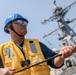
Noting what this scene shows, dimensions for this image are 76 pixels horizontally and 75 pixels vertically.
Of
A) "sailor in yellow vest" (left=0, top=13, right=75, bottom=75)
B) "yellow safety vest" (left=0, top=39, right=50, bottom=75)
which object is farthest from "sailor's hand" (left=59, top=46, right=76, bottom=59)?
"yellow safety vest" (left=0, top=39, right=50, bottom=75)

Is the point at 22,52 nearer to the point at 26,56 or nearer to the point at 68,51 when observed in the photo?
the point at 26,56

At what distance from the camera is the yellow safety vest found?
374 cm

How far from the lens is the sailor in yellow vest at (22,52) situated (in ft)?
12.3

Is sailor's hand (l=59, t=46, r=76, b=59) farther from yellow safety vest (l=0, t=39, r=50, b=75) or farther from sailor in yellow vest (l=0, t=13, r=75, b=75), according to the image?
yellow safety vest (l=0, t=39, r=50, b=75)

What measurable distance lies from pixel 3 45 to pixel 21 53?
343mm

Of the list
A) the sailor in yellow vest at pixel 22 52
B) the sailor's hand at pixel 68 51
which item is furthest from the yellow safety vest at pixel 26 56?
the sailor's hand at pixel 68 51

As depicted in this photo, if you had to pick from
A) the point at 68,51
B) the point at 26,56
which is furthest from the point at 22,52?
the point at 68,51

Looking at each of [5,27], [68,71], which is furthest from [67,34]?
[5,27]

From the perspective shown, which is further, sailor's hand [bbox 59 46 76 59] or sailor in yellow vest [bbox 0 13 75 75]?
sailor in yellow vest [bbox 0 13 75 75]

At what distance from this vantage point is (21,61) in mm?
3760

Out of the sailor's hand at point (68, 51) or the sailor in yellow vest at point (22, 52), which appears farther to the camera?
the sailor in yellow vest at point (22, 52)

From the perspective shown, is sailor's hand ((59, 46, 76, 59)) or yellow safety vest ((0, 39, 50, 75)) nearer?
sailor's hand ((59, 46, 76, 59))

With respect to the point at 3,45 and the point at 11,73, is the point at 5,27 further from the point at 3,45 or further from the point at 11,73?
the point at 11,73

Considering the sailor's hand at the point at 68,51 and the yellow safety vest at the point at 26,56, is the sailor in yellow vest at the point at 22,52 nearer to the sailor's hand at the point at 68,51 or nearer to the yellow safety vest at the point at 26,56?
the yellow safety vest at the point at 26,56
